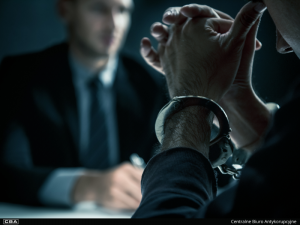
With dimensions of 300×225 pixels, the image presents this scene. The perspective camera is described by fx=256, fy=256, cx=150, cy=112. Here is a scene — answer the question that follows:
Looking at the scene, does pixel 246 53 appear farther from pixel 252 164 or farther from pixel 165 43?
pixel 252 164

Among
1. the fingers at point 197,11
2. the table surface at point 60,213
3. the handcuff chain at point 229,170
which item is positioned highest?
the fingers at point 197,11

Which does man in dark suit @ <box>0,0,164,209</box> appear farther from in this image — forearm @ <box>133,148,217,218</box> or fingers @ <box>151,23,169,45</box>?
forearm @ <box>133,148,217,218</box>

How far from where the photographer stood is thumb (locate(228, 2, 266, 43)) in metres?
0.35

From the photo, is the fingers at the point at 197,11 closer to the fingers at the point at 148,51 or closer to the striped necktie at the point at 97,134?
the fingers at the point at 148,51

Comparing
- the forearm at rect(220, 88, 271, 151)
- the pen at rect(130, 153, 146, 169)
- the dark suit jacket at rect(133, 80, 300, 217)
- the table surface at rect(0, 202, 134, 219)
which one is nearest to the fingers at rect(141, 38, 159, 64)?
the forearm at rect(220, 88, 271, 151)

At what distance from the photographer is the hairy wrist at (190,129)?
0.30 m

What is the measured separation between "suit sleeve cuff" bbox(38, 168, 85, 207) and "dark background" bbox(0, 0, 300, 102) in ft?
1.80

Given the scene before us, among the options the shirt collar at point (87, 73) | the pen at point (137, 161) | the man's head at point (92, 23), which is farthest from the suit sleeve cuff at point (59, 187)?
the man's head at point (92, 23)

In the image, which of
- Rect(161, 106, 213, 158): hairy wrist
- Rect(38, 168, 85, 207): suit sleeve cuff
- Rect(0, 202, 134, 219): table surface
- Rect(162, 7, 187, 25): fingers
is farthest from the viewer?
Rect(38, 168, 85, 207): suit sleeve cuff

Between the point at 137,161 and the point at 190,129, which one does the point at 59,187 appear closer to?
the point at 137,161

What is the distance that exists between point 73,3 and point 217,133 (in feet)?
4.29

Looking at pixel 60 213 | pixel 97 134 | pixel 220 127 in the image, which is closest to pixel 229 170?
pixel 220 127

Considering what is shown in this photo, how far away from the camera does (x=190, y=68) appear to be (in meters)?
0.37

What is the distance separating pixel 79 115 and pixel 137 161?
36cm
